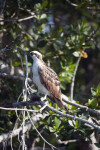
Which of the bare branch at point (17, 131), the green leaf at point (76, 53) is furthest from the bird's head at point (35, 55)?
the bare branch at point (17, 131)

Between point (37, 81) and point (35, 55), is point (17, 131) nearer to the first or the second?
point (37, 81)

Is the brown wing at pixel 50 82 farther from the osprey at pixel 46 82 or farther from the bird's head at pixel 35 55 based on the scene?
the bird's head at pixel 35 55

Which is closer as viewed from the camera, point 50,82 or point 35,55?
point 50,82

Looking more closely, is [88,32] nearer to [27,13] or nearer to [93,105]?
[27,13]

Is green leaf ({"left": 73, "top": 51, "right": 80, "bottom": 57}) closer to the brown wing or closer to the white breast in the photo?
the brown wing

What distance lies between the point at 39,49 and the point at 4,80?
1.00 meters

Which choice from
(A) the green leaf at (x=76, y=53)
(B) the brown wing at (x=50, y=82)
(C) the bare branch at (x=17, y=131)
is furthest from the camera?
(A) the green leaf at (x=76, y=53)

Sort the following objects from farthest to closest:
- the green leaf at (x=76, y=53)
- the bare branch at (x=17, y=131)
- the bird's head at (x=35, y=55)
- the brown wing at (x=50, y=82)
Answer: the green leaf at (x=76, y=53) → the bird's head at (x=35, y=55) → the brown wing at (x=50, y=82) → the bare branch at (x=17, y=131)

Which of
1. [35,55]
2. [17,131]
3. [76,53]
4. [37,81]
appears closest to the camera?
[17,131]

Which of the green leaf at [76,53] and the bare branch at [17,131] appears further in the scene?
the green leaf at [76,53]

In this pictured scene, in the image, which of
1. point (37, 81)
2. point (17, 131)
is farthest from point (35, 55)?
point (17, 131)

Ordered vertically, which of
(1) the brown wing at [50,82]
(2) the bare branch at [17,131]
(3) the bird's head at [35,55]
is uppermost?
(3) the bird's head at [35,55]

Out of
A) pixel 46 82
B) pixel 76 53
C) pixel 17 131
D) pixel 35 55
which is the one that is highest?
pixel 76 53

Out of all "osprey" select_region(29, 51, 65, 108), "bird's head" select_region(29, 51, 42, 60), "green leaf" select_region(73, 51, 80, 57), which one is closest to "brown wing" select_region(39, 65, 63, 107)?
"osprey" select_region(29, 51, 65, 108)
